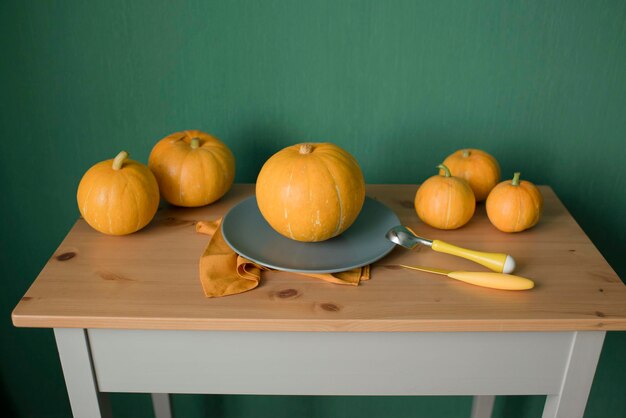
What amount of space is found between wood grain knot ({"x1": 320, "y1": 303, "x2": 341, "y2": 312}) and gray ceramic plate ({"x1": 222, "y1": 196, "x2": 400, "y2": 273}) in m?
0.06

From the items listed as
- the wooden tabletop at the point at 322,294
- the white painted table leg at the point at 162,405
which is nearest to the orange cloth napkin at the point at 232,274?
the wooden tabletop at the point at 322,294

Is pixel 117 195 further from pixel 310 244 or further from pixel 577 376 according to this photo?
pixel 577 376

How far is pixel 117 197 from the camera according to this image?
852mm

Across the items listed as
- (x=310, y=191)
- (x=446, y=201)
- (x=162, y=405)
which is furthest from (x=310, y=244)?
(x=162, y=405)

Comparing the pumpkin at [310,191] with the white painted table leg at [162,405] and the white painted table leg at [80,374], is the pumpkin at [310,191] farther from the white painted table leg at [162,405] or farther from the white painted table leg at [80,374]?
the white painted table leg at [162,405]

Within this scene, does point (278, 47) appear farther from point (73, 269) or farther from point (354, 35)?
point (73, 269)

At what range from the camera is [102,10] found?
1.07 meters

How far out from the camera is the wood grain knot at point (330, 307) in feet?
2.42

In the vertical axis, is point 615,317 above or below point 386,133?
below

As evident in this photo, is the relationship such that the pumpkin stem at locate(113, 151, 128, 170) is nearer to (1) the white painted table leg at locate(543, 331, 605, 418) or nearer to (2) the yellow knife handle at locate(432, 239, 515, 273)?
(2) the yellow knife handle at locate(432, 239, 515, 273)

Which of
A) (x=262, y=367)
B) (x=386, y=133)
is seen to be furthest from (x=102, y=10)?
(x=262, y=367)

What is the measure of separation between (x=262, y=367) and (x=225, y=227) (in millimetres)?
233

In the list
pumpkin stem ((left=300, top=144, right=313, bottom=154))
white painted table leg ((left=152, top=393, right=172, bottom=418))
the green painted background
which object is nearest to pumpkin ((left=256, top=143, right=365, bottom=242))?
pumpkin stem ((left=300, top=144, right=313, bottom=154))

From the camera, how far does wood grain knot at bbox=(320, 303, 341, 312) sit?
0.74 meters
